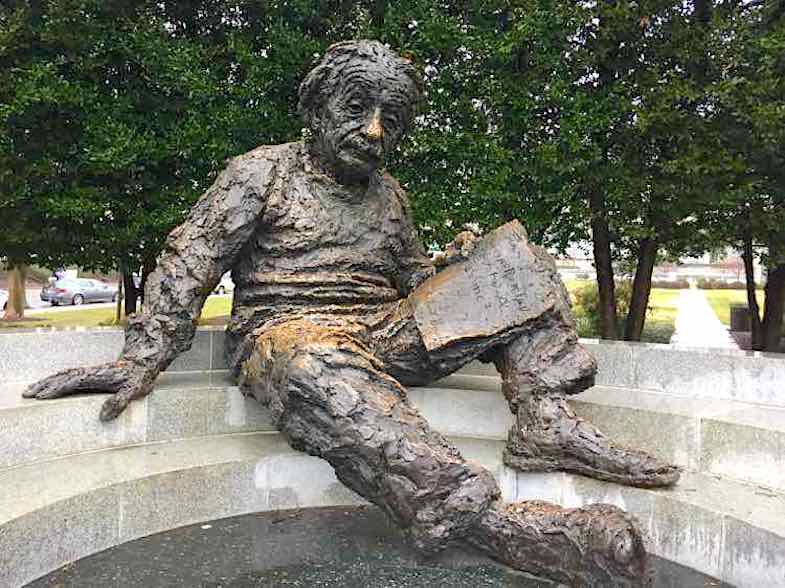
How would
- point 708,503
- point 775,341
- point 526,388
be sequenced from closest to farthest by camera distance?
point 708,503 → point 526,388 → point 775,341

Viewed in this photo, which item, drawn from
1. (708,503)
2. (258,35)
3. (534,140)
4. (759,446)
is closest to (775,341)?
(534,140)

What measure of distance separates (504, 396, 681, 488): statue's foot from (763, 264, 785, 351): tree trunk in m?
5.41

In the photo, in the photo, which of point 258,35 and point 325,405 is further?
point 258,35

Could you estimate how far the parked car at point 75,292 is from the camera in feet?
76.8

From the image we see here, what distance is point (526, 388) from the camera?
3.53 metres

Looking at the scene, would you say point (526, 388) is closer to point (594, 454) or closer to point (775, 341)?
point (594, 454)

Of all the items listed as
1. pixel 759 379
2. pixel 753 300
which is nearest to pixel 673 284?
pixel 753 300

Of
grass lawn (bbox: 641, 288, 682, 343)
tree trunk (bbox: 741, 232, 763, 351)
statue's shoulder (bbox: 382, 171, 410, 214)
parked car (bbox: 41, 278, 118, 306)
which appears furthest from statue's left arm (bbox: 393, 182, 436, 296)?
parked car (bbox: 41, 278, 118, 306)

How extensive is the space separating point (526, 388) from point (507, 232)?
83cm

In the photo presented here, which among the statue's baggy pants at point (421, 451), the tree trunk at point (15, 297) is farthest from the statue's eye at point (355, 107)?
the tree trunk at point (15, 297)

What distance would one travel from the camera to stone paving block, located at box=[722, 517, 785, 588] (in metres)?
2.75

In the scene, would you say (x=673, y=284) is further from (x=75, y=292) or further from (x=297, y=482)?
(x=75, y=292)

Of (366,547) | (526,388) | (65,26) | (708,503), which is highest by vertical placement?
(65,26)

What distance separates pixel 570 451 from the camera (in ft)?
11.0
